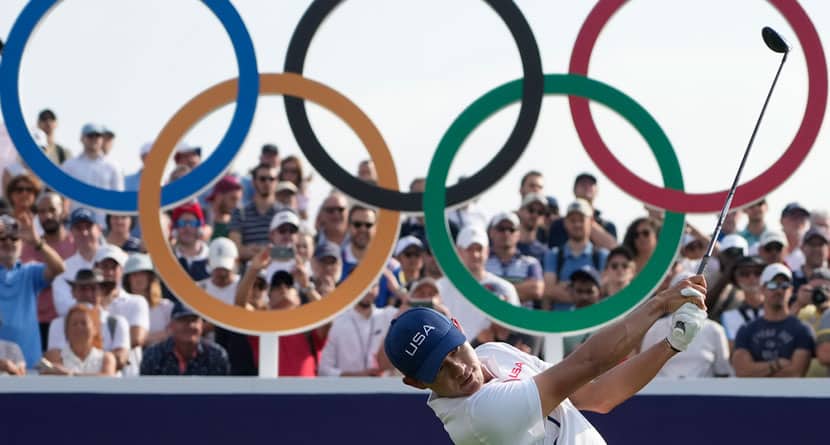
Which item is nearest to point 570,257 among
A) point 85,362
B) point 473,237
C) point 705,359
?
point 473,237

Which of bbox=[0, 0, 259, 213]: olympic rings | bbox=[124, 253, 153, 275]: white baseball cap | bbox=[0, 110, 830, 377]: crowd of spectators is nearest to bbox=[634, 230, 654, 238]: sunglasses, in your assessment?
bbox=[0, 110, 830, 377]: crowd of spectators

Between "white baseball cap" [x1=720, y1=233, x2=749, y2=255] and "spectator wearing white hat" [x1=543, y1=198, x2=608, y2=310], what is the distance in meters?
0.85

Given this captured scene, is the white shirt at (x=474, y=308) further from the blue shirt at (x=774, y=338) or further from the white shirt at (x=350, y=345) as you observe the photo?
the blue shirt at (x=774, y=338)

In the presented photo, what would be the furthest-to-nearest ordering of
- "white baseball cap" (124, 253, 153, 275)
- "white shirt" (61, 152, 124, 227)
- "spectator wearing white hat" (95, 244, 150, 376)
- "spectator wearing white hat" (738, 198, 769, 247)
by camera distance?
1. "white shirt" (61, 152, 124, 227)
2. "spectator wearing white hat" (738, 198, 769, 247)
3. "white baseball cap" (124, 253, 153, 275)
4. "spectator wearing white hat" (95, 244, 150, 376)

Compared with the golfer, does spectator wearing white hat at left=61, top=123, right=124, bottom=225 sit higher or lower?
higher

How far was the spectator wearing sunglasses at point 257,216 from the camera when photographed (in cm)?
1163

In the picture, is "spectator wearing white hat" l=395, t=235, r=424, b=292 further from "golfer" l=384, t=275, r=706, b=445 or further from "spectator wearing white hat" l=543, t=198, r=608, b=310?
"golfer" l=384, t=275, r=706, b=445

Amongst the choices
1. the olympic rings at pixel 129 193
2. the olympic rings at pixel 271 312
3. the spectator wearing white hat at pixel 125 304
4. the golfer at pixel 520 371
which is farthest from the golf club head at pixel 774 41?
the spectator wearing white hat at pixel 125 304

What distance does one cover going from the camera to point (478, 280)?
389 inches

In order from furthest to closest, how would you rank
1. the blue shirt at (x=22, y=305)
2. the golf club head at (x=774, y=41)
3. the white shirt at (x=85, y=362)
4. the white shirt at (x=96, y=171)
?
the white shirt at (x=96, y=171) < the blue shirt at (x=22, y=305) < the white shirt at (x=85, y=362) < the golf club head at (x=774, y=41)

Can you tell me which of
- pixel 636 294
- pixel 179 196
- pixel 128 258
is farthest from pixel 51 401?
pixel 636 294

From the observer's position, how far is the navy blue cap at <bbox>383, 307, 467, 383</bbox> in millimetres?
5199

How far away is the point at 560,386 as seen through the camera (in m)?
5.09

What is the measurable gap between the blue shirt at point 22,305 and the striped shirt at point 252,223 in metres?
1.73
